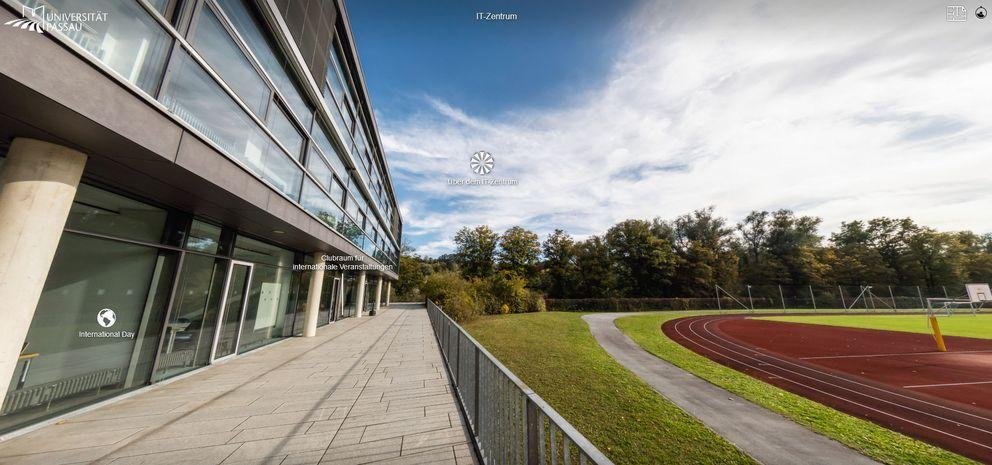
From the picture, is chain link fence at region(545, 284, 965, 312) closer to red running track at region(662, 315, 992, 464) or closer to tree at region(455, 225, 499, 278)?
red running track at region(662, 315, 992, 464)

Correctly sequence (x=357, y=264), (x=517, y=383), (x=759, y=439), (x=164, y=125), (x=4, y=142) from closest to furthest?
(x=517, y=383), (x=4, y=142), (x=164, y=125), (x=759, y=439), (x=357, y=264)

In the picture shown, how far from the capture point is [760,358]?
41.5 ft

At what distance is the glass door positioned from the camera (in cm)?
713

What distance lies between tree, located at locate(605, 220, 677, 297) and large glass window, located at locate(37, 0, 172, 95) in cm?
4300

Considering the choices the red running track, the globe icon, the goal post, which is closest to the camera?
the globe icon

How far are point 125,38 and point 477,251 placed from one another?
39764mm

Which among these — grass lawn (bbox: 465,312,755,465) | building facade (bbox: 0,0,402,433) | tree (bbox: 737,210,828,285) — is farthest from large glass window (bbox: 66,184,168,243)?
tree (bbox: 737,210,828,285)

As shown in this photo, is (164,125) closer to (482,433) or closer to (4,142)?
(4,142)

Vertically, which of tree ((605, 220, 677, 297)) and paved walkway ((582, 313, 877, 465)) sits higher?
tree ((605, 220, 677, 297))

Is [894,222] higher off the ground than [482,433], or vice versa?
[894,222]

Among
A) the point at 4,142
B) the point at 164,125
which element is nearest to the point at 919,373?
the point at 164,125

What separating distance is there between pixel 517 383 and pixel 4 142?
20.6 ft

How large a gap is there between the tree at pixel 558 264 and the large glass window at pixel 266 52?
3589 cm

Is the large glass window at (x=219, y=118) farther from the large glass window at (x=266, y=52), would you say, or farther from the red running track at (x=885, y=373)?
the red running track at (x=885, y=373)
